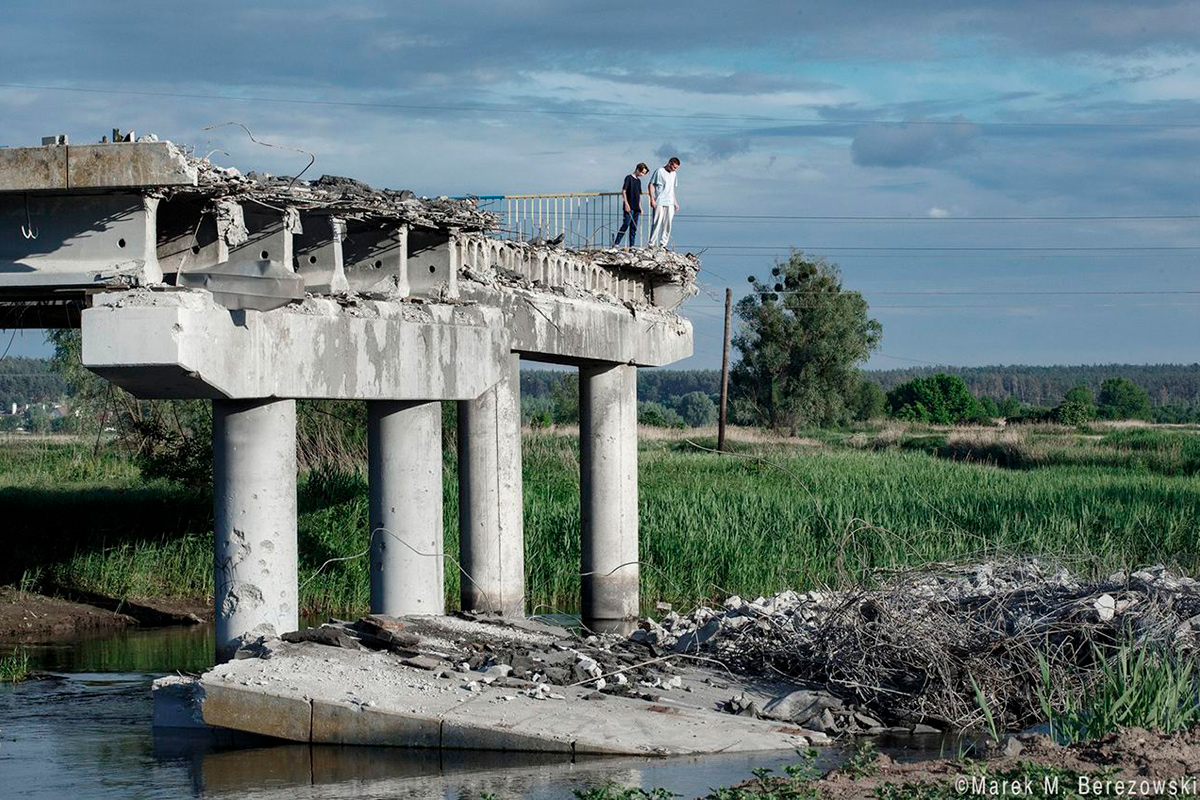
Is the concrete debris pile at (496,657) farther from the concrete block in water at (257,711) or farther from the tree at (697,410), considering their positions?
the tree at (697,410)

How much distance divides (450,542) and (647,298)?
454 centimetres

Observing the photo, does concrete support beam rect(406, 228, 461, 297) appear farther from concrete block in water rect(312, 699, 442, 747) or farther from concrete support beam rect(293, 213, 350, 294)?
concrete block in water rect(312, 699, 442, 747)

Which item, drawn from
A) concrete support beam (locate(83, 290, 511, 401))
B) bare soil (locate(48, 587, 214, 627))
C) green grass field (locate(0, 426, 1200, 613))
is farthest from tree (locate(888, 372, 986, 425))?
concrete support beam (locate(83, 290, 511, 401))

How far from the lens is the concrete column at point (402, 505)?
47.0ft

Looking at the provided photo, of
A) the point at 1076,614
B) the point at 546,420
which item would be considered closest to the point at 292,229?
the point at 1076,614

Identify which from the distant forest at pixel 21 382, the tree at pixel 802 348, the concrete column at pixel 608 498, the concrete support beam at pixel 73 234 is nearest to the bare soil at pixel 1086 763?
the concrete support beam at pixel 73 234

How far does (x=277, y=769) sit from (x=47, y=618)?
1059cm

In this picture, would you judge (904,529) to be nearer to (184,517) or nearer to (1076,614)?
(1076,614)

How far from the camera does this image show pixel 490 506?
17.0 meters

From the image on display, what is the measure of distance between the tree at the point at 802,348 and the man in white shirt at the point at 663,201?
5299cm

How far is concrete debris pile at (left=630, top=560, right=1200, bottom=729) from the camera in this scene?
42.1 feet

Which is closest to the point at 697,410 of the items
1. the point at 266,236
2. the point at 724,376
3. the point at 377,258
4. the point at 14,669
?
the point at 724,376

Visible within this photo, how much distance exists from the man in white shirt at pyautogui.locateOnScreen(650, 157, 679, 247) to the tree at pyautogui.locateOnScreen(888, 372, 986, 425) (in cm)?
7578

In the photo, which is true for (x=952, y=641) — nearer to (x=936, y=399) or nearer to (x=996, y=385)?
(x=936, y=399)
